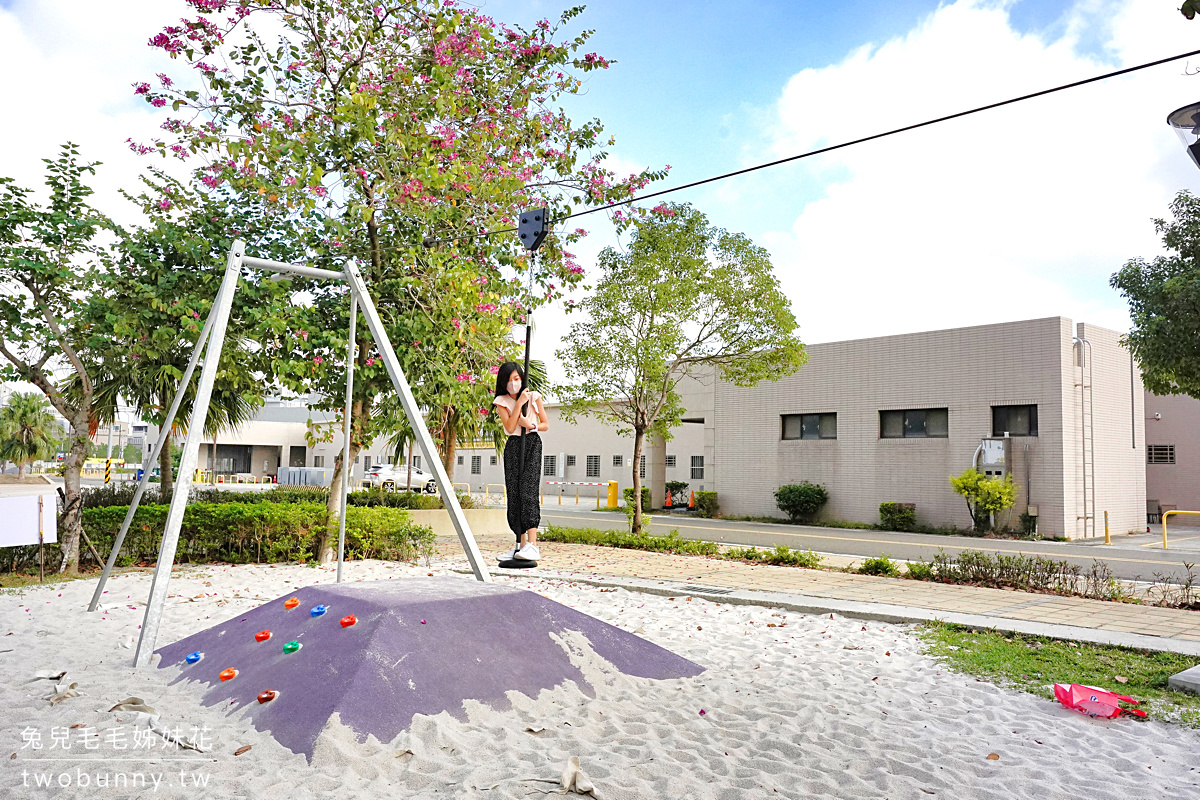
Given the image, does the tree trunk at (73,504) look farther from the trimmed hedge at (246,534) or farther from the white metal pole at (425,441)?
the white metal pole at (425,441)

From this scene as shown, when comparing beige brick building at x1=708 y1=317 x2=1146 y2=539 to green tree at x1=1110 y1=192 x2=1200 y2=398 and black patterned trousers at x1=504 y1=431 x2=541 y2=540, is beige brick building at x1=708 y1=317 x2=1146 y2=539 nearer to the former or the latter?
green tree at x1=1110 y1=192 x2=1200 y2=398

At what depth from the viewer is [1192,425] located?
24016 millimetres

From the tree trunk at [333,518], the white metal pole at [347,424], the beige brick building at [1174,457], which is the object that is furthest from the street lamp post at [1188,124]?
the beige brick building at [1174,457]

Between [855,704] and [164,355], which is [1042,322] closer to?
[855,704]

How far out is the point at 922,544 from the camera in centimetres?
1617

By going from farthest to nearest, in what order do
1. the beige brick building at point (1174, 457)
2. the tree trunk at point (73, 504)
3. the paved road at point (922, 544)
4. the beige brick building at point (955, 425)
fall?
1. the beige brick building at point (1174, 457)
2. the beige brick building at point (955, 425)
3. the paved road at point (922, 544)
4. the tree trunk at point (73, 504)

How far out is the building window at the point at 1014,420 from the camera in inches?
723

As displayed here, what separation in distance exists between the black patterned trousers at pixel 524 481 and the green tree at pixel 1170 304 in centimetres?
1263

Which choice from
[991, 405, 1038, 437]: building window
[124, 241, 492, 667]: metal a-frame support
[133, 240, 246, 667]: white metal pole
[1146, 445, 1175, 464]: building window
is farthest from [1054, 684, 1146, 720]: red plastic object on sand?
[1146, 445, 1175, 464]: building window

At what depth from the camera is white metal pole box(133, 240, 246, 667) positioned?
17.1 feet

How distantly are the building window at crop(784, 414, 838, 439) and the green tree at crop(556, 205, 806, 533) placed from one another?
5553 millimetres

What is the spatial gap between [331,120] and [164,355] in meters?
3.82

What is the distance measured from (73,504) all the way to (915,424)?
59.0 feet

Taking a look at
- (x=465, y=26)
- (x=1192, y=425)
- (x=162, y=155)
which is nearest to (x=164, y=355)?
(x=162, y=155)
